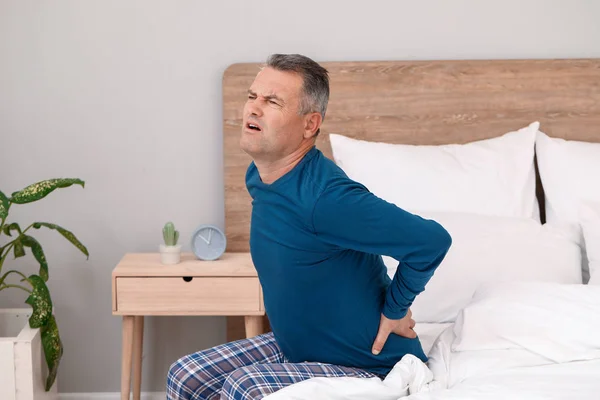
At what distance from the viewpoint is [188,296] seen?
2709mm

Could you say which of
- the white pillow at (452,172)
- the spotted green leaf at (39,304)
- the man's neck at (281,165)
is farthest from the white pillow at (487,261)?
the spotted green leaf at (39,304)

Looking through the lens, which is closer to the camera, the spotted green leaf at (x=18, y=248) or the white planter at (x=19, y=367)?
the white planter at (x=19, y=367)

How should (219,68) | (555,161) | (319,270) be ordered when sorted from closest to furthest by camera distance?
(319,270) → (555,161) → (219,68)

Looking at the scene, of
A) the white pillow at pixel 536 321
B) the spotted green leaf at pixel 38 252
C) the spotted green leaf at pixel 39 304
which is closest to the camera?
the white pillow at pixel 536 321

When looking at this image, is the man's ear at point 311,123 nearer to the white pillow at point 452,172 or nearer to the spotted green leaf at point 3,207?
the white pillow at point 452,172

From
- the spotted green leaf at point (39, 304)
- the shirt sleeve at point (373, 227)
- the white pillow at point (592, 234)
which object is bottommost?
the spotted green leaf at point (39, 304)

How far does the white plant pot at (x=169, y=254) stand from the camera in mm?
2773

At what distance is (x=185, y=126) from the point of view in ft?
9.87

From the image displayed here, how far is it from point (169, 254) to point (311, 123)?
3.71 ft

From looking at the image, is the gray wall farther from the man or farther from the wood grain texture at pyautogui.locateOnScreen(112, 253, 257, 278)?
the man

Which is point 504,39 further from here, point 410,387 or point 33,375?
point 33,375

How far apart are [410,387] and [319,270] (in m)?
0.33

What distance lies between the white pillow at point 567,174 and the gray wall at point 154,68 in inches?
15.3

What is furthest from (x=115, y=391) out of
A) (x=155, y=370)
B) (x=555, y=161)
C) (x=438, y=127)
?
(x=555, y=161)
